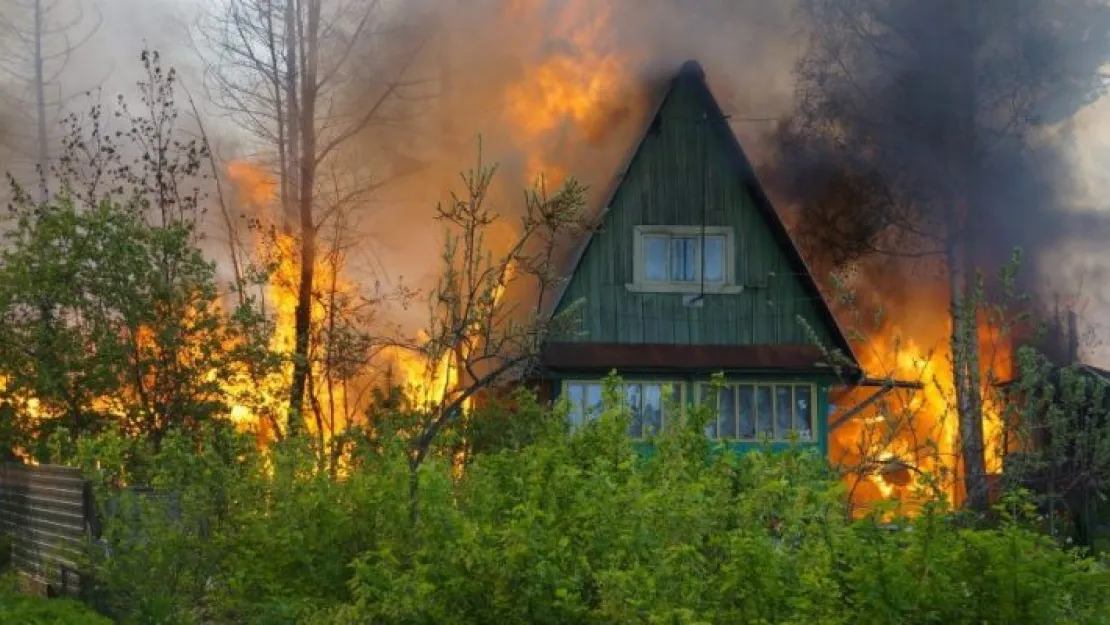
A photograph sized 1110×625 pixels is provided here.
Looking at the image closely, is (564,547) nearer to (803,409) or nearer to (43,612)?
(43,612)

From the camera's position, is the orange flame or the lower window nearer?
the lower window

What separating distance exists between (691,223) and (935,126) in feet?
27.0

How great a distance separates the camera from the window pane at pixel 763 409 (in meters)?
29.0

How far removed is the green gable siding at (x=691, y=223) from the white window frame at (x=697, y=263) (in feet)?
0.29

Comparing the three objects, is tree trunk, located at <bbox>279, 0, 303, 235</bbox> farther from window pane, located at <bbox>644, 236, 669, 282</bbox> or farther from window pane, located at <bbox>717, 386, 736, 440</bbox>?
window pane, located at <bbox>717, 386, 736, 440</bbox>

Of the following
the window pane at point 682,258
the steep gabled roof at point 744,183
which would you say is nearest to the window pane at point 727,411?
the steep gabled roof at point 744,183

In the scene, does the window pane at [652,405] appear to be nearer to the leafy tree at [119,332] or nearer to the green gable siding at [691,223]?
the green gable siding at [691,223]

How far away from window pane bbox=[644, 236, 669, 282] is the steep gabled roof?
108cm

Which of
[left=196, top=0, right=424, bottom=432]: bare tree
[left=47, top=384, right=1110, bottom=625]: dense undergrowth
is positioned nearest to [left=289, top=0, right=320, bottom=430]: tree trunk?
Answer: [left=196, top=0, right=424, bottom=432]: bare tree

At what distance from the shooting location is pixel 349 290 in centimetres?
3494

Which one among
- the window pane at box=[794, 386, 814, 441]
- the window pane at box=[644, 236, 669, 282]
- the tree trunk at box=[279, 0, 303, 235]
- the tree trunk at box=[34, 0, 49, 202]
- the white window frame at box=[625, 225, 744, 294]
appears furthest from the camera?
the tree trunk at box=[34, 0, 49, 202]

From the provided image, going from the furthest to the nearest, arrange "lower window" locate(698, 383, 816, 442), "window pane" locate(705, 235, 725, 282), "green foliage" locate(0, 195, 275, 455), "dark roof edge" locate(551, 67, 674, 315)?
1. "window pane" locate(705, 235, 725, 282)
2. "lower window" locate(698, 383, 816, 442)
3. "dark roof edge" locate(551, 67, 674, 315)
4. "green foliage" locate(0, 195, 275, 455)

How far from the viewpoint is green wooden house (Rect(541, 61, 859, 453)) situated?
28.9m

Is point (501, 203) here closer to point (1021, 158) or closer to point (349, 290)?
point (349, 290)
